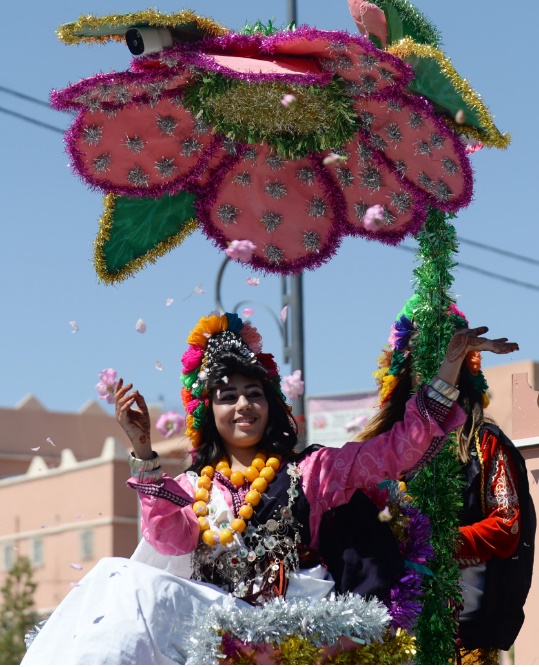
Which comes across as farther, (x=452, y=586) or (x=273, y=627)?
(x=452, y=586)

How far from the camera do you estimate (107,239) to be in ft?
17.0

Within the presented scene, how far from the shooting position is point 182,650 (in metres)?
4.07

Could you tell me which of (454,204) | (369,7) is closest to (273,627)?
(454,204)

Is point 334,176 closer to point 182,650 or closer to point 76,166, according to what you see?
point 76,166

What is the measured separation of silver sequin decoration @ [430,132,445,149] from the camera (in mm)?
4594

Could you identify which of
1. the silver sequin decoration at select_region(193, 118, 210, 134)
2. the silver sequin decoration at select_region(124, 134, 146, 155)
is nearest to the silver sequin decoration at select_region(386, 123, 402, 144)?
the silver sequin decoration at select_region(193, 118, 210, 134)

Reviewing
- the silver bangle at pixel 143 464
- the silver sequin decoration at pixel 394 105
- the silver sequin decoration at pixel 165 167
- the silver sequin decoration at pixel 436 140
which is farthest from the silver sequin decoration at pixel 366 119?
the silver bangle at pixel 143 464

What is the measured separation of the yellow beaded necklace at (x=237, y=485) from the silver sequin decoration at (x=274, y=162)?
1.17 meters

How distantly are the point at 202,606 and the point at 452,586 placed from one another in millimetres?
920

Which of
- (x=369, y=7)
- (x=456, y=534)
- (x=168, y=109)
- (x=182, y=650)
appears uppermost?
(x=369, y=7)

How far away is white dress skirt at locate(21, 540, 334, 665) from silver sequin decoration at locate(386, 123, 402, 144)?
180 cm

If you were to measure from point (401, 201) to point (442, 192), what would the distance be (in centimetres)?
27

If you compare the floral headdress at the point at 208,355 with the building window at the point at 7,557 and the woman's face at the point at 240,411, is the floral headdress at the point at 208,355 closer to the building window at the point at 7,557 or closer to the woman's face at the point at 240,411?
the woman's face at the point at 240,411

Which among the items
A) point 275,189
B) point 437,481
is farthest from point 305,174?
point 437,481
